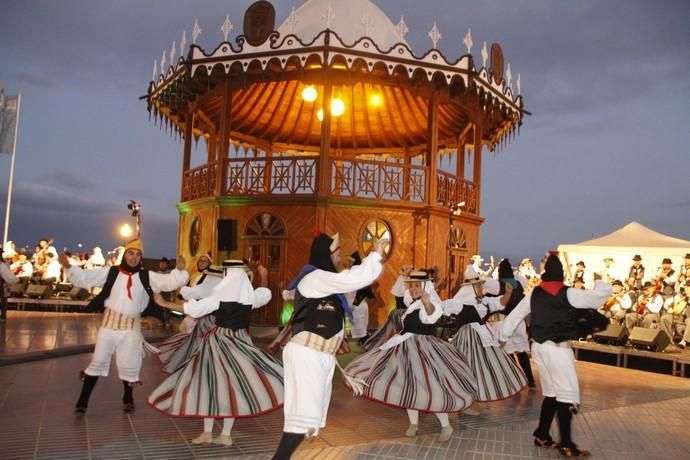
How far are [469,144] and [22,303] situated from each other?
14768 millimetres

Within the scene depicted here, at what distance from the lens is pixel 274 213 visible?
15.1 meters

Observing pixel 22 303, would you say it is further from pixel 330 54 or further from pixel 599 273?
pixel 599 273

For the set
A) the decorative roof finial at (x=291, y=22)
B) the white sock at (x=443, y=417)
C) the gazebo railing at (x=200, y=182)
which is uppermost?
the decorative roof finial at (x=291, y=22)

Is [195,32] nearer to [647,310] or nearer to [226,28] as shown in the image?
[226,28]

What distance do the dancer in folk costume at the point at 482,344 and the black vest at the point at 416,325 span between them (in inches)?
38.1

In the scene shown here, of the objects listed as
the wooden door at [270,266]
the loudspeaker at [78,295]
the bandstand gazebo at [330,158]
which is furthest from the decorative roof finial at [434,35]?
the loudspeaker at [78,295]

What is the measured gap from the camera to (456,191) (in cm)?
1678

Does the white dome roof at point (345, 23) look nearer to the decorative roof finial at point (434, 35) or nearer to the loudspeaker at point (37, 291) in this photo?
the decorative roof finial at point (434, 35)

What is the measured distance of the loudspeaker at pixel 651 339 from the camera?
12.1 metres

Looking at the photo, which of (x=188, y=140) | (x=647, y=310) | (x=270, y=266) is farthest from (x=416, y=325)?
(x=188, y=140)

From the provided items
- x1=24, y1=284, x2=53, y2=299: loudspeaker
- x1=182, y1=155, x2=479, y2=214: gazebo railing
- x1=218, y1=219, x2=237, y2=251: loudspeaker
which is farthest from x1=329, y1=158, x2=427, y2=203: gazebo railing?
x1=24, y1=284, x2=53, y2=299: loudspeaker

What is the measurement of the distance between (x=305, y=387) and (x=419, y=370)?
185 cm

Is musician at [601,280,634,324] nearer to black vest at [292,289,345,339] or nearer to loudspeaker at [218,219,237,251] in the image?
loudspeaker at [218,219,237,251]

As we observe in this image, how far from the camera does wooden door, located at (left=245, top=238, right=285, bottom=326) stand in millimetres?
14828
